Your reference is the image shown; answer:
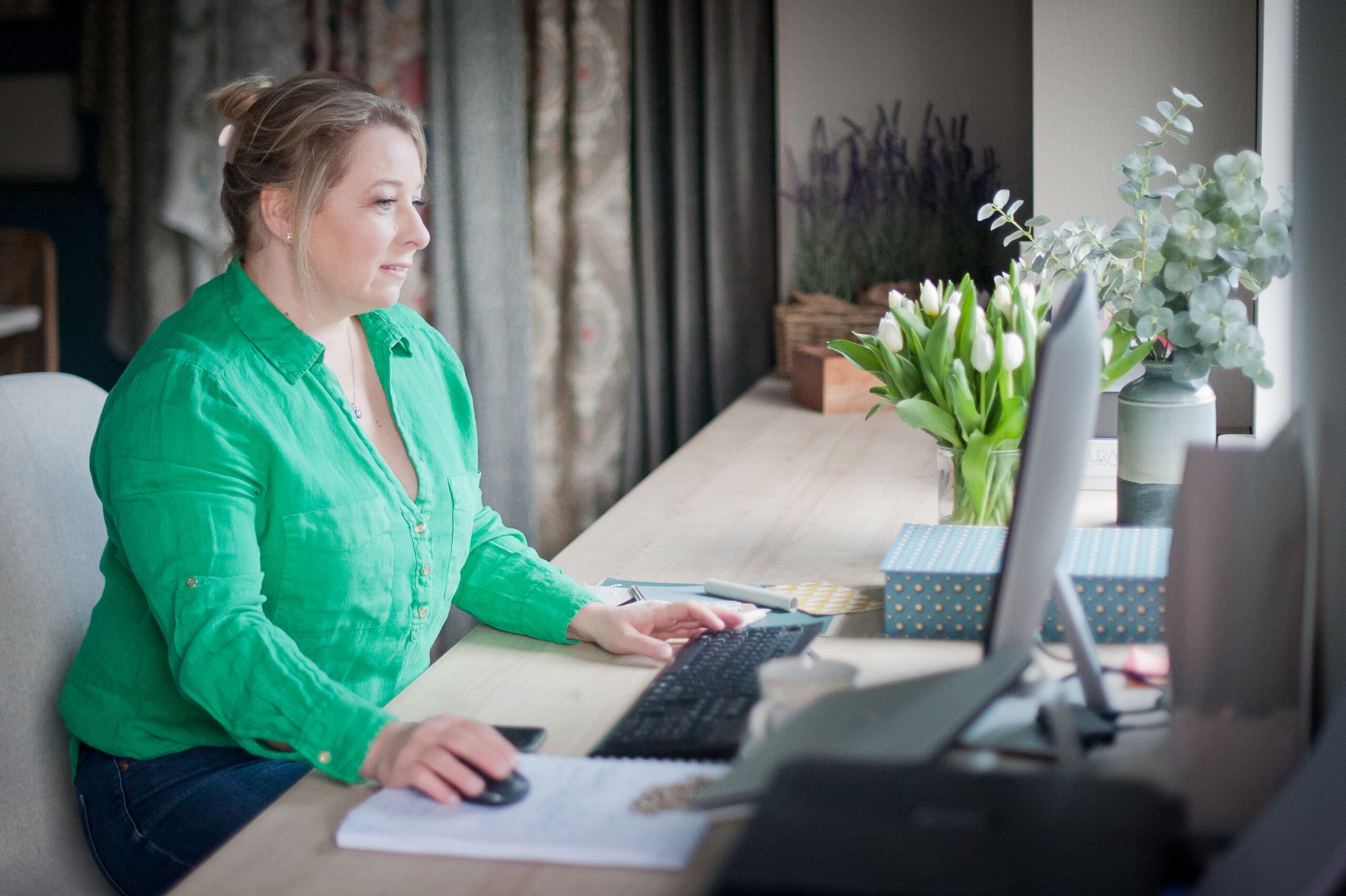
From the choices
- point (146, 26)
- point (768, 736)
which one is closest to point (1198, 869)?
point (768, 736)

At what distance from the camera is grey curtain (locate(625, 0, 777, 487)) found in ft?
8.89

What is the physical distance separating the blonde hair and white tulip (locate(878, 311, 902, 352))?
0.61m

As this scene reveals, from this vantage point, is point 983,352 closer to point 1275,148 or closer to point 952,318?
point 952,318

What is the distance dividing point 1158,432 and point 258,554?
988 mm

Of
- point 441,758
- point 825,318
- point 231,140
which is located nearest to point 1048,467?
point 441,758

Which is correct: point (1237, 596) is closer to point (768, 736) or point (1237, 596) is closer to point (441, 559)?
point (768, 736)

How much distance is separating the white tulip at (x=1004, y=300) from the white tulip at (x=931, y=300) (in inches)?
2.8

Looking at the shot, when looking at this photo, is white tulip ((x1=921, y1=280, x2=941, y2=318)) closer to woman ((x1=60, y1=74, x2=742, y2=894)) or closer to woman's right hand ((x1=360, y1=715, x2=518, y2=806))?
woman ((x1=60, y1=74, x2=742, y2=894))

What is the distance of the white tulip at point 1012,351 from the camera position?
1.31m

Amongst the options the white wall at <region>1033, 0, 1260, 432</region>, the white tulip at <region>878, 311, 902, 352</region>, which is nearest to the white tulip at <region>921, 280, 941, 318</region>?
the white tulip at <region>878, 311, 902, 352</region>

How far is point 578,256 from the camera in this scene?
279 centimetres

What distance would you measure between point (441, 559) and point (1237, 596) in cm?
84

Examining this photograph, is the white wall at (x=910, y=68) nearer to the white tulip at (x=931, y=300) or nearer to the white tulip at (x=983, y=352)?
the white tulip at (x=931, y=300)

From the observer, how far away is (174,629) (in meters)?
1.08
